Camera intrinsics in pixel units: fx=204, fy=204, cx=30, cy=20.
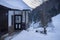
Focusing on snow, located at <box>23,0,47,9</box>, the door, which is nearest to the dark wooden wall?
the door

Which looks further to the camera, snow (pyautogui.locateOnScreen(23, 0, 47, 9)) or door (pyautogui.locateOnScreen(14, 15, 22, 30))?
snow (pyautogui.locateOnScreen(23, 0, 47, 9))

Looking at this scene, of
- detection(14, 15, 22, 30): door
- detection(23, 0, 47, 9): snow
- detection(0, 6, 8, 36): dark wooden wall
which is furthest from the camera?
detection(23, 0, 47, 9): snow

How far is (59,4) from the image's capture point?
13.2 m

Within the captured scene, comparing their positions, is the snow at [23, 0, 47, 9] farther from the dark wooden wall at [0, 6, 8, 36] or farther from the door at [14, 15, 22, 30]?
the dark wooden wall at [0, 6, 8, 36]

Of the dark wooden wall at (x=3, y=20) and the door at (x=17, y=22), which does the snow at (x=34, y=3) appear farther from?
the dark wooden wall at (x=3, y=20)

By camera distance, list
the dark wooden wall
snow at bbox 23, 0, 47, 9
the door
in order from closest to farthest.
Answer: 1. the dark wooden wall
2. the door
3. snow at bbox 23, 0, 47, 9

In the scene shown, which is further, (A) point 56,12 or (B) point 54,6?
(A) point 56,12

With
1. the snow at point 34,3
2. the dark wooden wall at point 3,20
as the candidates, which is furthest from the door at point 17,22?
the dark wooden wall at point 3,20

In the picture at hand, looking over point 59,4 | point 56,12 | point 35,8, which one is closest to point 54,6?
point 59,4

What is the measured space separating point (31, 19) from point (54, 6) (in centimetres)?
621

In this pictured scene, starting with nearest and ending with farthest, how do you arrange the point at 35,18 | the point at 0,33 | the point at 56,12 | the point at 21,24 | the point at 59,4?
the point at 0,33, the point at 59,4, the point at 56,12, the point at 21,24, the point at 35,18

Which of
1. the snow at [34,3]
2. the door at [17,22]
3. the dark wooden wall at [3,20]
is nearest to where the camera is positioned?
the dark wooden wall at [3,20]

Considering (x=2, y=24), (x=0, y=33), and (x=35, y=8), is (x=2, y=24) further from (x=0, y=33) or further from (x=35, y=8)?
(x=35, y=8)

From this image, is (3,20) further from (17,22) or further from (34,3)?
(34,3)
